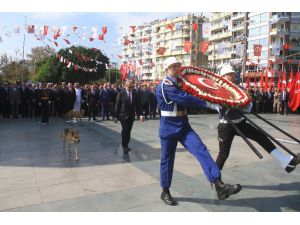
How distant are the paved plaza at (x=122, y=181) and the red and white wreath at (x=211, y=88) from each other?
143 centimetres

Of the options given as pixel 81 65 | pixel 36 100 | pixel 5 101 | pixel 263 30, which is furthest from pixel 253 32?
pixel 5 101

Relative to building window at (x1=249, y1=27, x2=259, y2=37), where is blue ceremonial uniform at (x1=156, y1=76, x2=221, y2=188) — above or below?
below

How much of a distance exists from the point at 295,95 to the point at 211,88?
19.9m

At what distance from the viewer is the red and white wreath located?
468 centimetres

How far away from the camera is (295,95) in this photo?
22922mm

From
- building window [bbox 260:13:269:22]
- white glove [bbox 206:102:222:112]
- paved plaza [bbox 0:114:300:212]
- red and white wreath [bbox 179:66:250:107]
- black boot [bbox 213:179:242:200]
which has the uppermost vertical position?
building window [bbox 260:13:269:22]

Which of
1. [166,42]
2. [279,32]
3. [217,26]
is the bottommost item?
[279,32]

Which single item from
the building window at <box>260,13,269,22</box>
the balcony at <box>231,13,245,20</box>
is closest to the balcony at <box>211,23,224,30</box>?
the balcony at <box>231,13,245,20</box>

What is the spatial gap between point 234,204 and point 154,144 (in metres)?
5.13

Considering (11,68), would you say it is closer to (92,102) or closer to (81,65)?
(81,65)

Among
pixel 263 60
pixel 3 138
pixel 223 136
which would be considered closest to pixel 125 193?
pixel 223 136

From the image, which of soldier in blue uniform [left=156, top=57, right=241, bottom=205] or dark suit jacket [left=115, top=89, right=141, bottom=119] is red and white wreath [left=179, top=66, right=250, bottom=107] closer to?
soldier in blue uniform [left=156, top=57, right=241, bottom=205]

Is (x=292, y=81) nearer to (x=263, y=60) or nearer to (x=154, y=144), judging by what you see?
(x=154, y=144)

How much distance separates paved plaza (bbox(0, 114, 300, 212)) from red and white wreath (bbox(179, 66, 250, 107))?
1.43 metres
